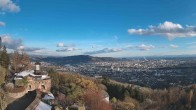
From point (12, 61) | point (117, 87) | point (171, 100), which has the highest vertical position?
point (12, 61)

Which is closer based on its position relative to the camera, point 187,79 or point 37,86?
point 37,86

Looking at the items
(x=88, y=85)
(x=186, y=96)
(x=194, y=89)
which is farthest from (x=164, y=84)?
(x=88, y=85)

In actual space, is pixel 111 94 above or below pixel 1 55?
below

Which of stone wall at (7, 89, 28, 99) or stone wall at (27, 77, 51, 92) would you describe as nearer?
stone wall at (7, 89, 28, 99)

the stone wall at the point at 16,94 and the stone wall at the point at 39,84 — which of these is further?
the stone wall at the point at 39,84

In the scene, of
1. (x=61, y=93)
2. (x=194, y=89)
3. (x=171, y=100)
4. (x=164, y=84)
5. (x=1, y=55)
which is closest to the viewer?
(x=61, y=93)

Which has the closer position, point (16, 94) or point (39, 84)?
point (16, 94)

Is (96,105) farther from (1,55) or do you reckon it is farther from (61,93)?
(1,55)

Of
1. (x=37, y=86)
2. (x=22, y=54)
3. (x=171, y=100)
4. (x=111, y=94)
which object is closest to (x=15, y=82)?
(x=37, y=86)

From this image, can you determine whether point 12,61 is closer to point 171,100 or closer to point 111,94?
point 111,94

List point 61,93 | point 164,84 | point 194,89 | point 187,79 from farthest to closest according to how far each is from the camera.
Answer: point 187,79 < point 164,84 < point 194,89 < point 61,93
